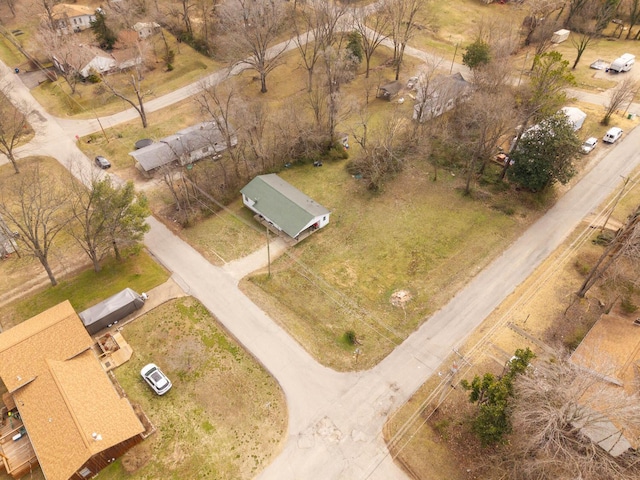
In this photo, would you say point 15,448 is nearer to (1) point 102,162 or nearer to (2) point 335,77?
(1) point 102,162

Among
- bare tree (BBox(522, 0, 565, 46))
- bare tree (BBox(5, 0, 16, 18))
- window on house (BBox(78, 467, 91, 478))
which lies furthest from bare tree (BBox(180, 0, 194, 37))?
window on house (BBox(78, 467, 91, 478))

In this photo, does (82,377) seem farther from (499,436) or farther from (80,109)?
(80,109)

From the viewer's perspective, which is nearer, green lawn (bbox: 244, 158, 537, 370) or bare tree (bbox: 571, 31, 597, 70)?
green lawn (bbox: 244, 158, 537, 370)

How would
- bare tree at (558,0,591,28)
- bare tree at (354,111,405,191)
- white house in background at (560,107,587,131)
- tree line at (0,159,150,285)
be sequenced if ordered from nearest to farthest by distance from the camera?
tree line at (0,159,150,285) → bare tree at (354,111,405,191) → white house in background at (560,107,587,131) → bare tree at (558,0,591,28)

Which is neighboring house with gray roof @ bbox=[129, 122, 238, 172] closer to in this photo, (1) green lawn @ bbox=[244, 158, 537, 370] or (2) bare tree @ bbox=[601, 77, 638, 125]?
(1) green lawn @ bbox=[244, 158, 537, 370]

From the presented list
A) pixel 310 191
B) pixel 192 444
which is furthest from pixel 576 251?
pixel 192 444

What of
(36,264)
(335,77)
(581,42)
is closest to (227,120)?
(335,77)

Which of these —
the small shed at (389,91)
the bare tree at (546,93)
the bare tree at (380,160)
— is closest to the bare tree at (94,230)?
the bare tree at (380,160)
